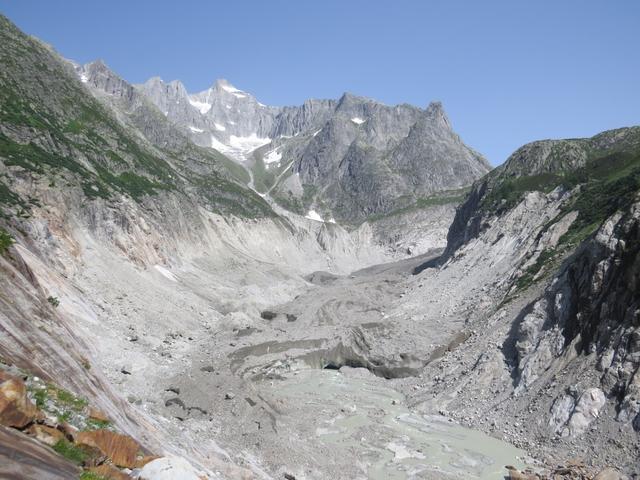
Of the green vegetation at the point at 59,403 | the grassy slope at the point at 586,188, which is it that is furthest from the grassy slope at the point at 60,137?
the grassy slope at the point at 586,188

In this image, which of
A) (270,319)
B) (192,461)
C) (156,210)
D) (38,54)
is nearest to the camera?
(192,461)

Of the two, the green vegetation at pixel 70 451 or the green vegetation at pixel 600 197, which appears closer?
the green vegetation at pixel 70 451

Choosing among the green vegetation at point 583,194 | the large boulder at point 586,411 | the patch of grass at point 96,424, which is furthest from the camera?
the green vegetation at point 583,194

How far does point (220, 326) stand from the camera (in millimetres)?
59125

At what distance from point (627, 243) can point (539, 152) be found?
6405 cm

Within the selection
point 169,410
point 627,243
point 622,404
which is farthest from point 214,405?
point 627,243

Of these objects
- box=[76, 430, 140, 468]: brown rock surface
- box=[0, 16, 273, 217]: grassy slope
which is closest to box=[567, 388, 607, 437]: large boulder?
box=[76, 430, 140, 468]: brown rock surface

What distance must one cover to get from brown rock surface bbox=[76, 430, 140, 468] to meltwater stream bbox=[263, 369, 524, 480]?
16062 mm

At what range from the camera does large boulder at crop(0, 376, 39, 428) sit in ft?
30.5

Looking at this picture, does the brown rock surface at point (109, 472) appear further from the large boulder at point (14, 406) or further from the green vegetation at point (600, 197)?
the green vegetation at point (600, 197)

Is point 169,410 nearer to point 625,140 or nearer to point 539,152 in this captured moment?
point 539,152

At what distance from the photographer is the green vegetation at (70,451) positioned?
9.62 metres

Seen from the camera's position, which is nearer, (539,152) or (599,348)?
(599,348)

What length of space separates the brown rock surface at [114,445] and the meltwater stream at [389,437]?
16062 mm
